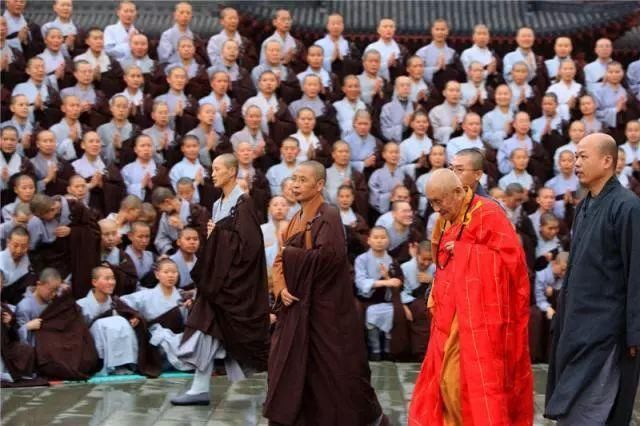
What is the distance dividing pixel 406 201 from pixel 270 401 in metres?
4.92

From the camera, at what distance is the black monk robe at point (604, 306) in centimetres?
616

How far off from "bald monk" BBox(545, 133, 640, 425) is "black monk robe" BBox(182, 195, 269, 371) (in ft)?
9.73

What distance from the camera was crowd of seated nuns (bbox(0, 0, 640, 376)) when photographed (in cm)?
1048

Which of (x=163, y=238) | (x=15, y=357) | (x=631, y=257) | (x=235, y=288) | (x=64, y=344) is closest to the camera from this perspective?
(x=631, y=257)

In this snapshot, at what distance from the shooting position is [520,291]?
6.46 metres

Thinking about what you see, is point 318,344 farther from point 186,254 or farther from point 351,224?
point 351,224

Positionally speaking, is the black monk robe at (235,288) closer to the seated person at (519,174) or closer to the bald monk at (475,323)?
the bald monk at (475,323)

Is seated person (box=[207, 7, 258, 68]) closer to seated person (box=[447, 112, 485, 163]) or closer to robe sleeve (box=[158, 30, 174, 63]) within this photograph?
robe sleeve (box=[158, 30, 174, 63])

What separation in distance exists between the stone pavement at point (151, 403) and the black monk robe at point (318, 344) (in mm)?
806

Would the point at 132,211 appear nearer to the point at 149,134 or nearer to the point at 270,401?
the point at 149,134

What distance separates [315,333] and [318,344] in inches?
2.7

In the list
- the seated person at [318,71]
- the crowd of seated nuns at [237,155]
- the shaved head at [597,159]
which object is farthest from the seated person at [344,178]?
the shaved head at [597,159]

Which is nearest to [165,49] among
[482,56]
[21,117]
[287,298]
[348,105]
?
[348,105]

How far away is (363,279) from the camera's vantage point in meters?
11.2
